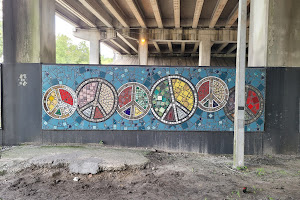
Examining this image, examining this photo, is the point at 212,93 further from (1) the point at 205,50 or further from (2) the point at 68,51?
(2) the point at 68,51

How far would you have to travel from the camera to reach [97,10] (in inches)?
569

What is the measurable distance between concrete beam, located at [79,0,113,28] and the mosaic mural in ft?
25.3

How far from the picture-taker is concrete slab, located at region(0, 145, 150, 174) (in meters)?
4.98

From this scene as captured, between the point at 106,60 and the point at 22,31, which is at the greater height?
the point at 106,60

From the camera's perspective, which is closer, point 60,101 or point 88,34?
point 60,101

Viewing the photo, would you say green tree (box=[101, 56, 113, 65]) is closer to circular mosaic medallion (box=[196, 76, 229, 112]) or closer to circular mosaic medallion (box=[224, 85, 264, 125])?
circular mosaic medallion (box=[196, 76, 229, 112])

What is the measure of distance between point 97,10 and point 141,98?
33.3ft

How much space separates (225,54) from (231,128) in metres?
22.9

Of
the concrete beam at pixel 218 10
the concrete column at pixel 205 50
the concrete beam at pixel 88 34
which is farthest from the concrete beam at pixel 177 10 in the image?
the concrete beam at pixel 88 34

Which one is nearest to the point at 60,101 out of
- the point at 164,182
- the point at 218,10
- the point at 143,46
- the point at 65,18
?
the point at 164,182

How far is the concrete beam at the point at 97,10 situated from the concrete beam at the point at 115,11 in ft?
3.06

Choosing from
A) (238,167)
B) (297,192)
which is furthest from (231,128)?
(297,192)

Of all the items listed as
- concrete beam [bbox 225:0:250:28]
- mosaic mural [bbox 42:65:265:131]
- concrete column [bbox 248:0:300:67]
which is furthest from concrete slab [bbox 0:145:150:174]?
concrete beam [bbox 225:0:250:28]

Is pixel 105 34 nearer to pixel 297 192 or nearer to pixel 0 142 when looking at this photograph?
pixel 0 142
